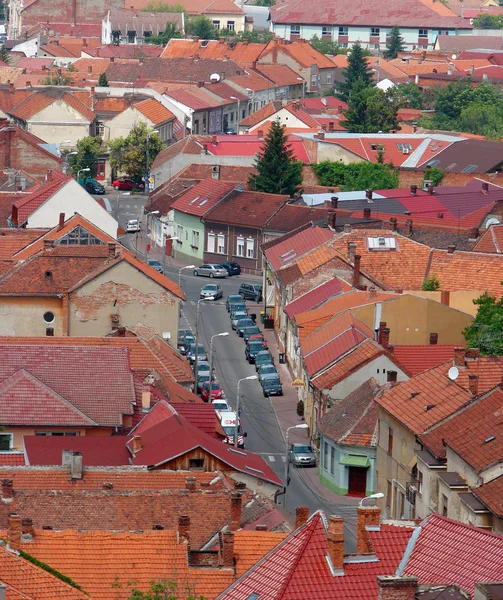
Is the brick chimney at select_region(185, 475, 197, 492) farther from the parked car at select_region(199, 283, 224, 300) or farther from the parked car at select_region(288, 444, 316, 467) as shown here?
the parked car at select_region(199, 283, 224, 300)

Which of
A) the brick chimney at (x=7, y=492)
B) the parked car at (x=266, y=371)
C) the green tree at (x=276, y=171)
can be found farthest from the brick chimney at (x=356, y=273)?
the brick chimney at (x=7, y=492)

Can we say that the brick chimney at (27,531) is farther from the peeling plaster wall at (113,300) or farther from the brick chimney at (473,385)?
the peeling plaster wall at (113,300)

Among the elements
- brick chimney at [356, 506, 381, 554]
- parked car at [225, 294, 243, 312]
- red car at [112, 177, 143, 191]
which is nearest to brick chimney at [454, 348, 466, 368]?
brick chimney at [356, 506, 381, 554]

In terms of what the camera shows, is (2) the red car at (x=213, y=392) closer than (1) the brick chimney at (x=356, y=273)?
Yes

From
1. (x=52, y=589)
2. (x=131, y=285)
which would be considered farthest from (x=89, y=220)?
(x=52, y=589)

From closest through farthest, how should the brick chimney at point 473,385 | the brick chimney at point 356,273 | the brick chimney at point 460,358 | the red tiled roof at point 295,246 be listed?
1. the brick chimney at point 473,385
2. the brick chimney at point 460,358
3. the brick chimney at point 356,273
4. the red tiled roof at point 295,246

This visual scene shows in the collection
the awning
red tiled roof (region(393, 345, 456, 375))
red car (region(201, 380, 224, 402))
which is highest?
red tiled roof (region(393, 345, 456, 375))

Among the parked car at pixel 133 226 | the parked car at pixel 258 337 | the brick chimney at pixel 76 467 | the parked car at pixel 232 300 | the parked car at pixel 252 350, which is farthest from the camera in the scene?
the parked car at pixel 133 226
